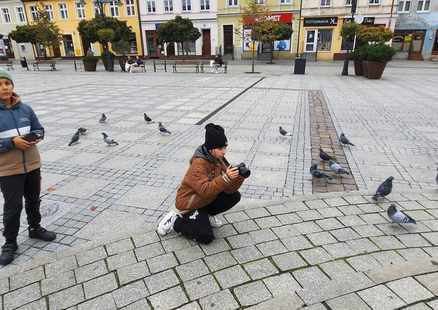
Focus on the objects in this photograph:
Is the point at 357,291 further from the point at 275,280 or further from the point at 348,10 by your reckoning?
the point at 348,10

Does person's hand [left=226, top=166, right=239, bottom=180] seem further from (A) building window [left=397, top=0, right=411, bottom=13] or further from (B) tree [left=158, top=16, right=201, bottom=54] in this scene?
(A) building window [left=397, top=0, right=411, bottom=13]

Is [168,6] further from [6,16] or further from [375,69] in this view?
[375,69]

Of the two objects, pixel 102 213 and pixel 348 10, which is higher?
pixel 348 10

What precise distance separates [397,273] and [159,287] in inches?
81.2

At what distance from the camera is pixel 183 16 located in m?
35.3

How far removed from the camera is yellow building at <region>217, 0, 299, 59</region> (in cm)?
3212

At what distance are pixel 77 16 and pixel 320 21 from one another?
27777 mm

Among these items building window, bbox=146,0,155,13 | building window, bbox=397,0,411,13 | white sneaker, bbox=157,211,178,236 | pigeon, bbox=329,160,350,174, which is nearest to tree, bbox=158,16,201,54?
building window, bbox=146,0,155,13

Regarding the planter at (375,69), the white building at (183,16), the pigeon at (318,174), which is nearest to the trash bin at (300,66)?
the planter at (375,69)

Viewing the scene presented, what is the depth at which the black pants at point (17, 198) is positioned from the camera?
115 inches

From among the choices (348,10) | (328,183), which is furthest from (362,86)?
(348,10)

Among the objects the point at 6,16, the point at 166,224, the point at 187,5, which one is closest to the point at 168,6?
the point at 187,5

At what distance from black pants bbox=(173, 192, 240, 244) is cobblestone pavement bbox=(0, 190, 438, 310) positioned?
10 cm

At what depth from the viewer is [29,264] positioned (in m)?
2.95
